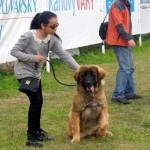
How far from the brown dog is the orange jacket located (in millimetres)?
2355

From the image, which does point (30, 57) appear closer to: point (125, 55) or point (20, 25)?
point (125, 55)

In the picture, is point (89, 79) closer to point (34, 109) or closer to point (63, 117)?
point (34, 109)

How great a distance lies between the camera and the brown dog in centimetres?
614

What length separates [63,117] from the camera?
301 inches

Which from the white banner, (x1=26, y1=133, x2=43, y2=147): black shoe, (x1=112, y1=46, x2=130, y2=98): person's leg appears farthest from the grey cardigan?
the white banner

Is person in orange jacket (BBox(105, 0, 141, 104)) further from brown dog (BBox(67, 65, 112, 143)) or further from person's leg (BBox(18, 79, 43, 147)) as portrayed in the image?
person's leg (BBox(18, 79, 43, 147))

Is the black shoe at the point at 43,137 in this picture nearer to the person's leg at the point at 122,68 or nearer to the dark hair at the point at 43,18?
the dark hair at the point at 43,18

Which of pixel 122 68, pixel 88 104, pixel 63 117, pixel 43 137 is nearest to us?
pixel 88 104

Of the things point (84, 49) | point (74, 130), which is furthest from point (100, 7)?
point (74, 130)

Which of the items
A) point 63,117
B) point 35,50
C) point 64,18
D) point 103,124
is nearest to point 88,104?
point 103,124

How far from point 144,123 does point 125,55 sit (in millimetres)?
1752

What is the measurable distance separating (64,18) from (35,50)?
736cm

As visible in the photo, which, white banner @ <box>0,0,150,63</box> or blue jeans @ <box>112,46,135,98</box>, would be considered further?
white banner @ <box>0,0,150,63</box>

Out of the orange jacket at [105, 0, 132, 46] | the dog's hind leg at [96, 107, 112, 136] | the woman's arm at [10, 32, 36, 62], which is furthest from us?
the orange jacket at [105, 0, 132, 46]
